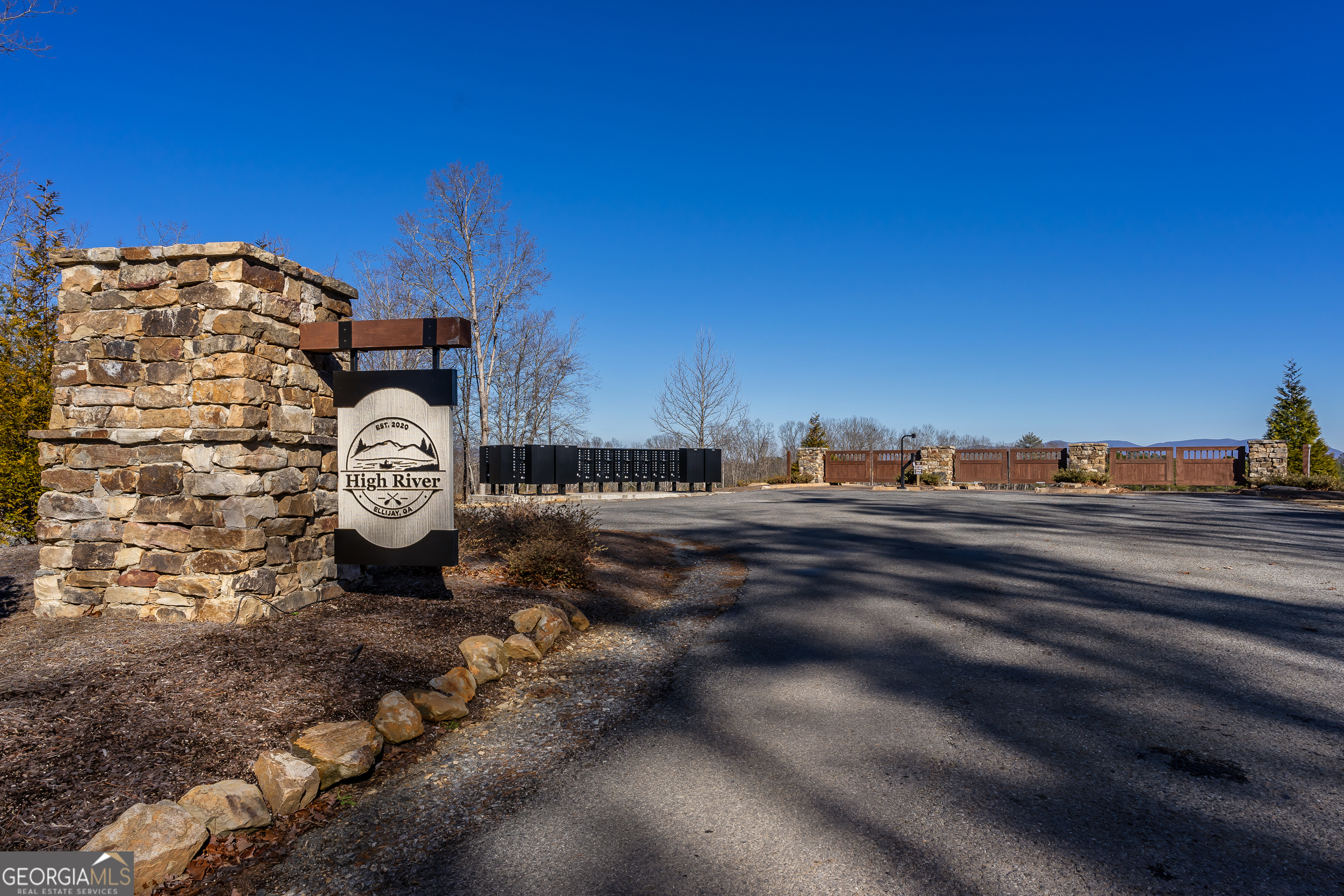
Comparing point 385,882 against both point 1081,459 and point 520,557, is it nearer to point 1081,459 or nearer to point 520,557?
point 520,557

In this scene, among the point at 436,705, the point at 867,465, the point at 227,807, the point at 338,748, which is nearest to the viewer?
the point at 227,807

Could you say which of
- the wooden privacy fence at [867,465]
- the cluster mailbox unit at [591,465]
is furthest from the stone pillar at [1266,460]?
the cluster mailbox unit at [591,465]

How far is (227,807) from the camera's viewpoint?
2715 mm

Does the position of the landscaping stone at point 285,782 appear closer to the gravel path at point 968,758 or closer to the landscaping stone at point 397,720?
the landscaping stone at point 397,720

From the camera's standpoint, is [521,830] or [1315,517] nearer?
[521,830]

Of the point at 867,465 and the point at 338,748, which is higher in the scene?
the point at 867,465

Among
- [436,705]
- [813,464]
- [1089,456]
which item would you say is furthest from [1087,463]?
[436,705]

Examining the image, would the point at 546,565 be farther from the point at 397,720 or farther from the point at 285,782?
the point at 285,782

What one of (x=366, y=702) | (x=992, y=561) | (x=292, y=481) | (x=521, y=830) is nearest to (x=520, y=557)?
(x=292, y=481)

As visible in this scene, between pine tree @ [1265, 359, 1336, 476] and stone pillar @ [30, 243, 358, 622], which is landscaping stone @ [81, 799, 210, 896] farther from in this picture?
pine tree @ [1265, 359, 1336, 476]

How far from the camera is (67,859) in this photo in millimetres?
2412

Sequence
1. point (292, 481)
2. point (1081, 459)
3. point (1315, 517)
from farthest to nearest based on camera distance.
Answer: point (1081, 459)
point (1315, 517)
point (292, 481)

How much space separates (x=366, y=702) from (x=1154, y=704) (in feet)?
16.1

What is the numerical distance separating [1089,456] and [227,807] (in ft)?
114
